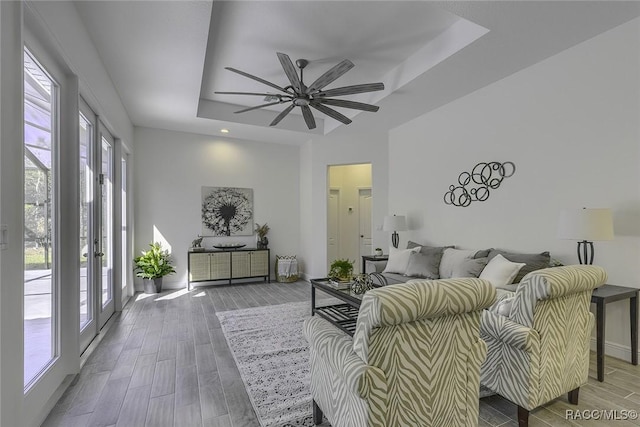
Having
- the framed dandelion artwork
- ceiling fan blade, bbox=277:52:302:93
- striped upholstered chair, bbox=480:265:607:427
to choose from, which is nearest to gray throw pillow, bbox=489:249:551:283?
striped upholstered chair, bbox=480:265:607:427

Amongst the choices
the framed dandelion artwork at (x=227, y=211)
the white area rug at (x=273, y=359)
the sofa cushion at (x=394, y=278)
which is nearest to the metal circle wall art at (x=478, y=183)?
the sofa cushion at (x=394, y=278)

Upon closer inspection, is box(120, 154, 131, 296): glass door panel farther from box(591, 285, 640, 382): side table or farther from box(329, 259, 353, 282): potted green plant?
box(591, 285, 640, 382): side table

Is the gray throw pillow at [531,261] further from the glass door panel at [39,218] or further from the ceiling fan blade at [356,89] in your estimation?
the glass door panel at [39,218]

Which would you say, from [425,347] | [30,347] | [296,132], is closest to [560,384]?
[425,347]

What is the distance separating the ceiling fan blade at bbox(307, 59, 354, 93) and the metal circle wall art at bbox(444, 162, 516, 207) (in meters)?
2.23

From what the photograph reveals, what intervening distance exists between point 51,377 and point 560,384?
3.41m

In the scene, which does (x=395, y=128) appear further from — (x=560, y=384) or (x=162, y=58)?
(x=560, y=384)

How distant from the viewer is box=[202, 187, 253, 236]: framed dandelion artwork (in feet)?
20.2

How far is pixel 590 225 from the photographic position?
101 inches

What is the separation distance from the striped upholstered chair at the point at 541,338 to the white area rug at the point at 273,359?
0.44 metres

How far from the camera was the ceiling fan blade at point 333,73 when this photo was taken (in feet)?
9.39

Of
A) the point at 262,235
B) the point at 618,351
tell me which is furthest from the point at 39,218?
the point at 618,351

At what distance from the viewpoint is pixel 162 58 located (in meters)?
3.24

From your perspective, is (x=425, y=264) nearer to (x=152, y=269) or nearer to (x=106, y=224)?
(x=106, y=224)
